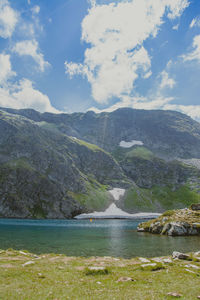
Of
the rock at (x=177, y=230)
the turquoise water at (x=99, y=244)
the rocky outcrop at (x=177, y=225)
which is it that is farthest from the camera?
the rocky outcrop at (x=177, y=225)

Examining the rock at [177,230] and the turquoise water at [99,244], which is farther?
the rock at [177,230]

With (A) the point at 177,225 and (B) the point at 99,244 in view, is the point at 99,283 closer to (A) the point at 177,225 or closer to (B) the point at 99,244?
(B) the point at 99,244

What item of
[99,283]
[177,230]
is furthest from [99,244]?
[99,283]

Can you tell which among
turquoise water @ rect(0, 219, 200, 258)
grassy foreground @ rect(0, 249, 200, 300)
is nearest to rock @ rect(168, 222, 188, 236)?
turquoise water @ rect(0, 219, 200, 258)

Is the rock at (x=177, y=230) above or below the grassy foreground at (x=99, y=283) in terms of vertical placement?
below

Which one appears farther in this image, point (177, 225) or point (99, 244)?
point (177, 225)

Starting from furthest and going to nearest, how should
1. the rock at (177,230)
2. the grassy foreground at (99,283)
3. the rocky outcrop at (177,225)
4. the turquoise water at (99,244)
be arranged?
the rocky outcrop at (177,225) < the rock at (177,230) < the turquoise water at (99,244) < the grassy foreground at (99,283)

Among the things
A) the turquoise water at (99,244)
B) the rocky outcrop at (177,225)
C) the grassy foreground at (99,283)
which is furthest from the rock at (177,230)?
the grassy foreground at (99,283)

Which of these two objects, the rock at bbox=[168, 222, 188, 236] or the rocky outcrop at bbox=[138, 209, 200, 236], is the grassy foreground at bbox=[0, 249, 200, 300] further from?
the rocky outcrop at bbox=[138, 209, 200, 236]

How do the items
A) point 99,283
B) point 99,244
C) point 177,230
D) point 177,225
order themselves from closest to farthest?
point 99,283, point 99,244, point 177,230, point 177,225

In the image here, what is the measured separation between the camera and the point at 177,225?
243 feet

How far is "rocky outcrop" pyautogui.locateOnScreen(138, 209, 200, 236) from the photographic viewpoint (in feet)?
238

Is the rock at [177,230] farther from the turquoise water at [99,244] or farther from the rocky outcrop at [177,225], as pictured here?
the turquoise water at [99,244]

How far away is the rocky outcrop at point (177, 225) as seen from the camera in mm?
72500
